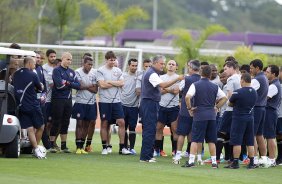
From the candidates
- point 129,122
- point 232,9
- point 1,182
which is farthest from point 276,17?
point 1,182

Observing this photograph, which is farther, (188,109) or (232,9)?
(232,9)

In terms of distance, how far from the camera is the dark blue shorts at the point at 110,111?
Answer: 2327 centimetres

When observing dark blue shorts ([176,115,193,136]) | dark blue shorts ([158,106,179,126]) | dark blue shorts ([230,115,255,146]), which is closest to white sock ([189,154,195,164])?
dark blue shorts ([230,115,255,146])

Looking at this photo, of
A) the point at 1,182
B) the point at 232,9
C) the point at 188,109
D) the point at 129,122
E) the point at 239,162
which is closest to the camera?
the point at 1,182

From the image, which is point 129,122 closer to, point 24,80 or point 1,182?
point 24,80

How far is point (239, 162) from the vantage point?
22047 millimetres

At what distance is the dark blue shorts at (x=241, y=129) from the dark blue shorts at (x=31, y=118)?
13.3ft

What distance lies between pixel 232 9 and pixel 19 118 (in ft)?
395

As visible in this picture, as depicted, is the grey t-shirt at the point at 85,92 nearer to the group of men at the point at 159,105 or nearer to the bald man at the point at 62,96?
the group of men at the point at 159,105

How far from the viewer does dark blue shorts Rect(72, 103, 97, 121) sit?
77.2 feet

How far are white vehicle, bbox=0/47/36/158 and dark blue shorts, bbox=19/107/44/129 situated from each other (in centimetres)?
19

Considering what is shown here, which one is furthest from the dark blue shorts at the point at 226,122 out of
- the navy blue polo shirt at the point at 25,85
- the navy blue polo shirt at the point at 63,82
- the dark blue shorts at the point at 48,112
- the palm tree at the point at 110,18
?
the palm tree at the point at 110,18

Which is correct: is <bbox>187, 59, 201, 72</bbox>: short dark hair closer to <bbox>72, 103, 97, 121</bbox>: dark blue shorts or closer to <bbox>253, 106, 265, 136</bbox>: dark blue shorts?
<bbox>253, 106, 265, 136</bbox>: dark blue shorts

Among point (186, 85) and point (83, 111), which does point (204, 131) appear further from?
point (83, 111)
